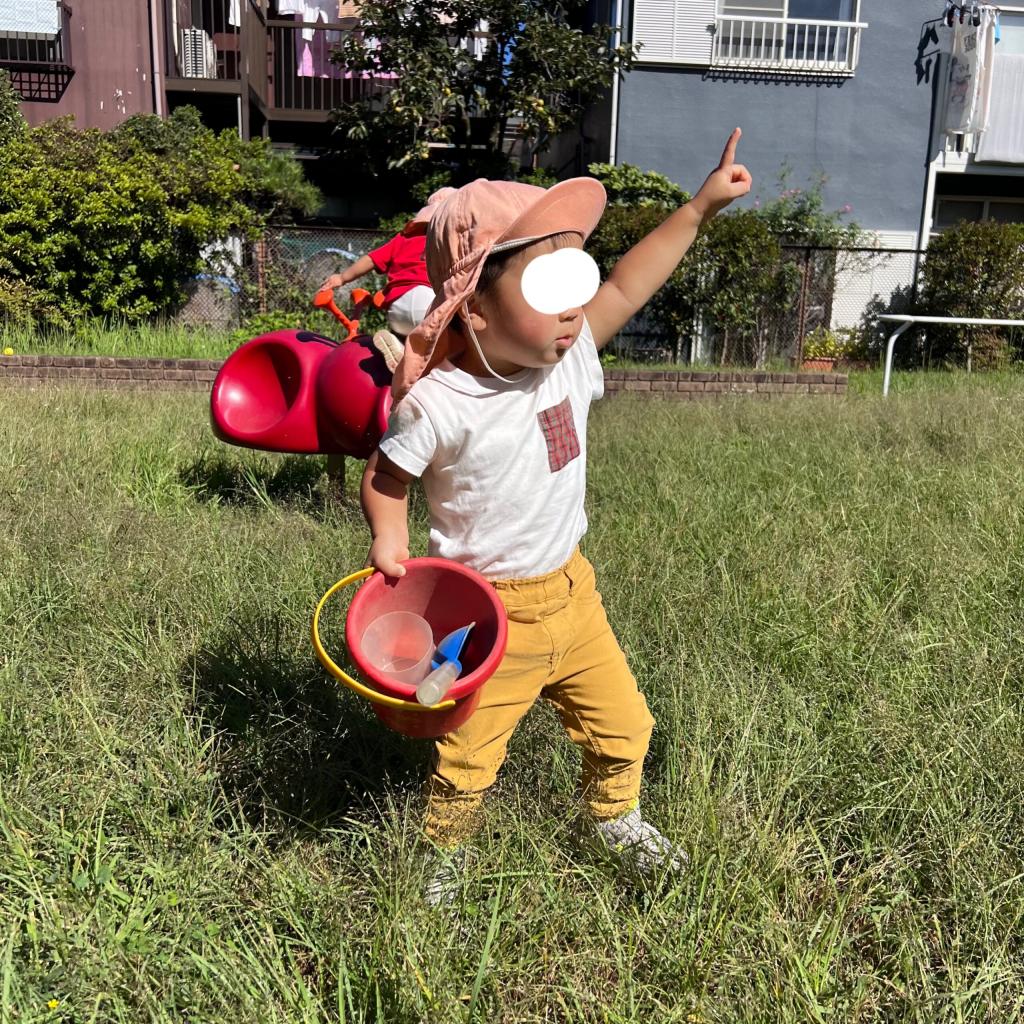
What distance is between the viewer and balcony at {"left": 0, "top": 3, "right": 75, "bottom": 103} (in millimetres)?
12930

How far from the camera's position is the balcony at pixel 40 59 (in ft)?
42.4

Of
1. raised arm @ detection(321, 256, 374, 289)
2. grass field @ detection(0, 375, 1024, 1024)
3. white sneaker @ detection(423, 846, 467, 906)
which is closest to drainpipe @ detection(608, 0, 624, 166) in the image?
raised arm @ detection(321, 256, 374, 289)

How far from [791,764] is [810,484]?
264 cm

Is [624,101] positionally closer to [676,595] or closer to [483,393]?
Answer: [676,595]

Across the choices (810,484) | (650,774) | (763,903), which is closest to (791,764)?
(650,774)

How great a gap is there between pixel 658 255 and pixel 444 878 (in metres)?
1.33

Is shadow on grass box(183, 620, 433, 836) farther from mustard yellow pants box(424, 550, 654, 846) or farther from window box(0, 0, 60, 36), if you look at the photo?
window box(0, 0, 60, 36)

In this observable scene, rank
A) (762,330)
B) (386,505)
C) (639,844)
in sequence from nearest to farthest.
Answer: (386,505)
(639,844)
(762,330)

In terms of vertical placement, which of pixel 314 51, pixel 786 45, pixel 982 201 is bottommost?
pixel 982 201

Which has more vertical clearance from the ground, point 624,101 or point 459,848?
point 624,101

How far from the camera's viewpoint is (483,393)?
1837mm

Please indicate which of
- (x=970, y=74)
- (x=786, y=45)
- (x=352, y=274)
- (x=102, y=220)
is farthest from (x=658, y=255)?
(x=970, y=74)

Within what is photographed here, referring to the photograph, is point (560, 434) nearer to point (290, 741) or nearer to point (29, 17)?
point (290, 741)

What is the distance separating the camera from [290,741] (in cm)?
238
